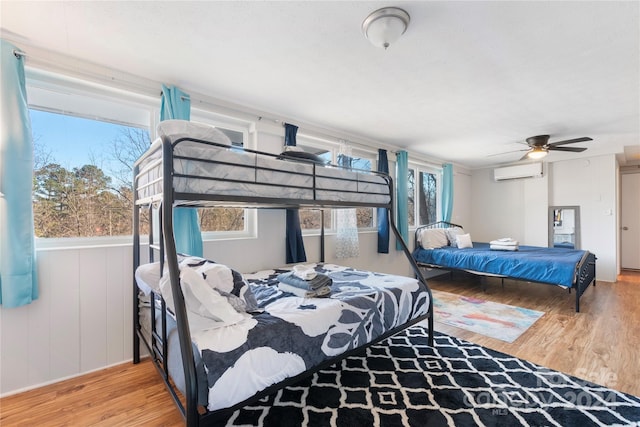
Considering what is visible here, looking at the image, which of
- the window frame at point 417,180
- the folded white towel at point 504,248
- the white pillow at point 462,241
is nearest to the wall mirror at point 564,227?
the folded white towel at point 504,248

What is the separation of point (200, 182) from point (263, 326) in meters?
0.80

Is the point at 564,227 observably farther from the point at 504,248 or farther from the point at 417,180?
the point at 417,180

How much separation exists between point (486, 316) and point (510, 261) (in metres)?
1.04

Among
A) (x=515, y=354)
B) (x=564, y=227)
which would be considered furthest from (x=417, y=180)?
(x=515, y=354)

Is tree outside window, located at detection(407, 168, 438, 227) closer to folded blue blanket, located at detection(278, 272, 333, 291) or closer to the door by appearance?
folded blue blanket, located at detection(278, 272, 333, 291)

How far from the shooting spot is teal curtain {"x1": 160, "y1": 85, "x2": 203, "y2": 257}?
2271 mm

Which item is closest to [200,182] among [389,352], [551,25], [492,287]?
[389,352]

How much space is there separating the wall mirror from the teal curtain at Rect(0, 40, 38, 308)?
717 centimetres

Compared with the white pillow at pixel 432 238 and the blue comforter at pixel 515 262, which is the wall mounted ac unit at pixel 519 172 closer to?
the blue comforter at pixel 515 262

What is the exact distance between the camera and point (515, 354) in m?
2.32

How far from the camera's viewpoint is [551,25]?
1.63 metres

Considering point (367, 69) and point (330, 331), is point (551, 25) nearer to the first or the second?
point (367, 69)

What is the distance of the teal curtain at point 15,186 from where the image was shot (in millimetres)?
1688

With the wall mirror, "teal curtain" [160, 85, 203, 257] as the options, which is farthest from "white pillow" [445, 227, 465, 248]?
"teal curtain" [160, 85, 203, 257]
